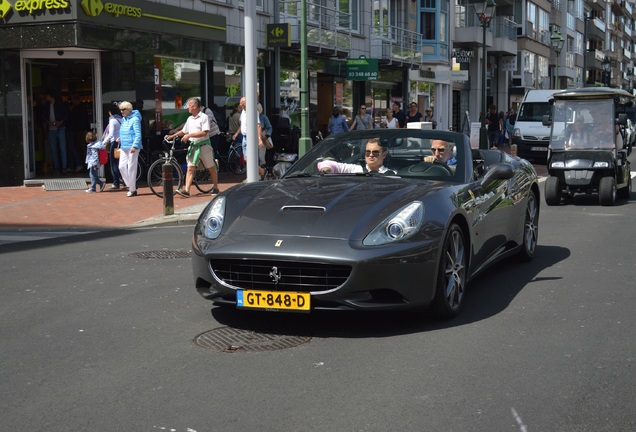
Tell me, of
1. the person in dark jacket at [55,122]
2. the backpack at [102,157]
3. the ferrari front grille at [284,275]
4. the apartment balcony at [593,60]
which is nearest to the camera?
the ferrari front grille at [284,275]

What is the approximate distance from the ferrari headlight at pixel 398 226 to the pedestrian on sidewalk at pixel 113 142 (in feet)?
42.8

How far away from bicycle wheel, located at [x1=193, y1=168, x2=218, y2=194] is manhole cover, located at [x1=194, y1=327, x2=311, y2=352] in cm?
1152

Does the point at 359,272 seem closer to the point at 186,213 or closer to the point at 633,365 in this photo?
the point at 633,365

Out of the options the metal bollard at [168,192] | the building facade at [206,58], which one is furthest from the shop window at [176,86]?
the metal bollard at [168,192]

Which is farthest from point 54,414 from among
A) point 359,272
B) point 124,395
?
point 359,272

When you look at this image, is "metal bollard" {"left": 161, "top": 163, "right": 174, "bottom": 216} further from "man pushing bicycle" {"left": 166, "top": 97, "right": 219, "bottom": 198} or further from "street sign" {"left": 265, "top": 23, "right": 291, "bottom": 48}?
"street sign" {"left": 265, "top": 23, "right": 291, "bottom": 48}

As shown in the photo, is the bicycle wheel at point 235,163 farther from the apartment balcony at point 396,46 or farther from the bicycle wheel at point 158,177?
the apartment balcony at point 396,46

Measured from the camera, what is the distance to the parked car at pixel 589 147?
15.5 m

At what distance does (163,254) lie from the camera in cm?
980

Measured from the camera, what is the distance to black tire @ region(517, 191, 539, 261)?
8898 mm

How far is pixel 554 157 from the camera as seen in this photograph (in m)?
15.9

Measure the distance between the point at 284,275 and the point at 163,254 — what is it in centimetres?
421

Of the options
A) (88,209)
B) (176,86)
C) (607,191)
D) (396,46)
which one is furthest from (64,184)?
(396,46)

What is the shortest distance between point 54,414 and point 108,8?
1598cm
